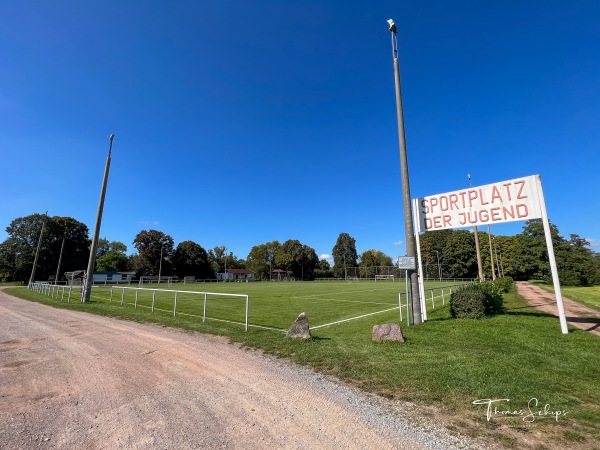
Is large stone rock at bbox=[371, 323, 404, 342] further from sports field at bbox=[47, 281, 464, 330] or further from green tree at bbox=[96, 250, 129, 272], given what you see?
green tree at bbox=[96, 250, 129, 272]

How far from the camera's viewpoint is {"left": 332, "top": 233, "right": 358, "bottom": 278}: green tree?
95.8 m

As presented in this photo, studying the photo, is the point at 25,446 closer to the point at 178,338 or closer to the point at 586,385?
the point at 178,338

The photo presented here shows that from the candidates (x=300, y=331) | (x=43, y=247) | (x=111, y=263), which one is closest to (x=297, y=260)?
(x=111, y=263)

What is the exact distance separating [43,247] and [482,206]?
6559cm

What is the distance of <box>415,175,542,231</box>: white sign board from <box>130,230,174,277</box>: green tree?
209 ft

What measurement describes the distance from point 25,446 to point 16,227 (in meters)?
65.3

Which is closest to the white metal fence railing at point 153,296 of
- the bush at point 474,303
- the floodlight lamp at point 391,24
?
the bush at point 474,303

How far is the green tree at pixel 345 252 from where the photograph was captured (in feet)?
314

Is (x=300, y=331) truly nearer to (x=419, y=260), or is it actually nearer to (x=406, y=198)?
(x=419, y=260)

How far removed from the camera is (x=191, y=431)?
3.02m

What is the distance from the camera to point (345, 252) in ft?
318

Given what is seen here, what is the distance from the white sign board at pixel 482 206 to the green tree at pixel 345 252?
86.2 meters

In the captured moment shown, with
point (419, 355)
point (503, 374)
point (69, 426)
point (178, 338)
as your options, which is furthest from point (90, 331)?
point (503, 374)

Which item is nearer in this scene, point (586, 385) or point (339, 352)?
point (586, 385)
